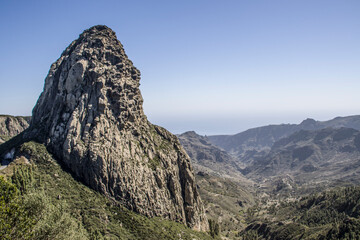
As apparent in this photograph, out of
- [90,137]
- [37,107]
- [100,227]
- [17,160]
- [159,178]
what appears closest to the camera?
[100,227]

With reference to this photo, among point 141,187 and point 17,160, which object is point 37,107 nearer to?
point 17,160

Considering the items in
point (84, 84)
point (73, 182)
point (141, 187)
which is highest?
point (84, 84)

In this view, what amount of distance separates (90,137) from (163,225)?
72.7 meters

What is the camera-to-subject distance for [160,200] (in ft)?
536

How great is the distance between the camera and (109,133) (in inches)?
6009

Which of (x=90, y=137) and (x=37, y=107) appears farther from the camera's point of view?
(x=37, y=107)

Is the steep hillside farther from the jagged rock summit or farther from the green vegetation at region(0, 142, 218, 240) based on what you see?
the green vegetation at region(0, 142, 218, 240)

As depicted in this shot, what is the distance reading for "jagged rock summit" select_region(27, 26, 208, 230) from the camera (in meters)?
142

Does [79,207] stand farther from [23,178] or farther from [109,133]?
[109,133]

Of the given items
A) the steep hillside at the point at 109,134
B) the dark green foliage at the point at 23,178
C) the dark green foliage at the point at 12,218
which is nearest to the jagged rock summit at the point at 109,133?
the steep hillside at the point at 109,134

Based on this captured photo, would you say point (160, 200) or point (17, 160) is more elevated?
point (17, 160)

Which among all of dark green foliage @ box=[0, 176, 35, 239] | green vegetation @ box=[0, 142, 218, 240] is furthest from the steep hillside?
dark green foliage @ box=[0, 176, 35, 239]

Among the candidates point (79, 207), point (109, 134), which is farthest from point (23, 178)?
point (109, 134)

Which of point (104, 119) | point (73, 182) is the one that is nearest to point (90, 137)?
point (104, 119)
